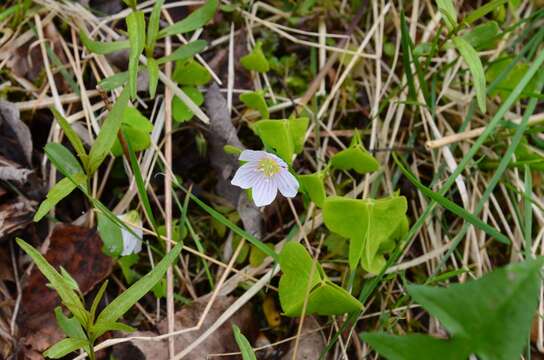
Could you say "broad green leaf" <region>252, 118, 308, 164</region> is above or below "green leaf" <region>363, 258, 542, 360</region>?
above

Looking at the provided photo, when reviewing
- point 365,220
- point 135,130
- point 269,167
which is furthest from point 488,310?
point 135,130

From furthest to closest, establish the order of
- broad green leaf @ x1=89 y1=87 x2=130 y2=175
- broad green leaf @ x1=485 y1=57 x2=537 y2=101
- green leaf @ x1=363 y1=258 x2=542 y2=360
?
broad green leaf @ x1=485 y1=57 x2=537 y2=101
broad green leaf @ x1=89 y1=87 x2=130 y2=175
green leaf @ x1=363 y1=258 x2=542 y2=360

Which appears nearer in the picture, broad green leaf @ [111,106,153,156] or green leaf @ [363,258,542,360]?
green leaf @ [363,258,542,360]

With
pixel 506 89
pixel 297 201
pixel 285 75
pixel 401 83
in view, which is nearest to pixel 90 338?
pixel 297 201

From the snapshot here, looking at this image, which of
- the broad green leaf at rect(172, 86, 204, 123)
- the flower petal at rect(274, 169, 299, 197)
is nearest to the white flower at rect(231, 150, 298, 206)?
the flower petal at rect(274, 169, 299, 197)

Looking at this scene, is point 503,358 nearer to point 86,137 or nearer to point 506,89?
point 506,89

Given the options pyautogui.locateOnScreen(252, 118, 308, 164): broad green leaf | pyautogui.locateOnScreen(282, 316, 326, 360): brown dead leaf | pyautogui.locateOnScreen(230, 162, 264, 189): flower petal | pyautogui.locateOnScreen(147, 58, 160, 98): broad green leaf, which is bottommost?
pyautogui.locateOnScreen(282, 316, 326, 360): brown dead leaf

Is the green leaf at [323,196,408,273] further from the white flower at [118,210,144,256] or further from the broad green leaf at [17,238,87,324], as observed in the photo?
the broad green leaf at [17,238,87,324]

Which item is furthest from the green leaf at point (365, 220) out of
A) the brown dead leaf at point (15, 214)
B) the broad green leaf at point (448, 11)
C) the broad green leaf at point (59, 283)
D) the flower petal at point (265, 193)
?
the brown dead leaf at point (15, 214)
